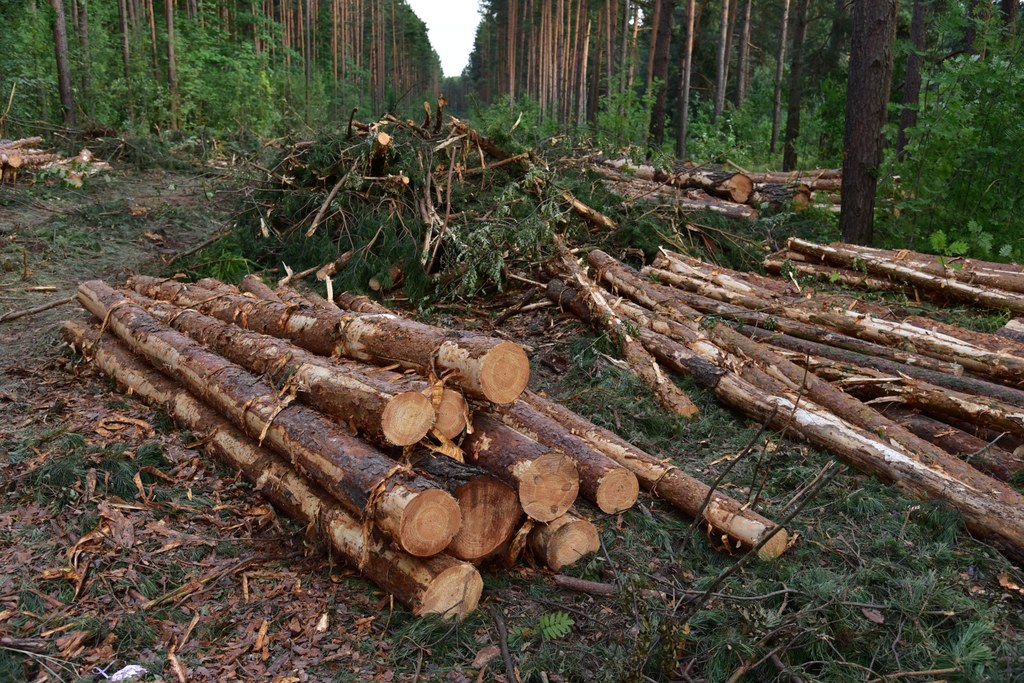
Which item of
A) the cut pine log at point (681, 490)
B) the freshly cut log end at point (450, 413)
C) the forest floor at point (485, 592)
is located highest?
the freshly cut log end at point (450, 413)

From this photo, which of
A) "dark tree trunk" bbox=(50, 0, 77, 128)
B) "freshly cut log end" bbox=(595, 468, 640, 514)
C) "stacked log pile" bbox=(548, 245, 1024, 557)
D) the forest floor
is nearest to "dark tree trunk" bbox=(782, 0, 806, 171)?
"stacked log pile" bbox=(548, 245, 1024, 557)

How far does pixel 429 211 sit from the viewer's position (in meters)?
8.24

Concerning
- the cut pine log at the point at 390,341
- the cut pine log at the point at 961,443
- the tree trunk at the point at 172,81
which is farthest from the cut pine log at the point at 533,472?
the tree trunk at the point at 172,81

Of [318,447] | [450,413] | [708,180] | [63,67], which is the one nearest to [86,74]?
[63,67]

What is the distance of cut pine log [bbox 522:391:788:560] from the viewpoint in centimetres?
380

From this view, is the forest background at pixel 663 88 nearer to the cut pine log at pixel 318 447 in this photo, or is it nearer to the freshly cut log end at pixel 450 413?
the cut pine log at pixel 318 447

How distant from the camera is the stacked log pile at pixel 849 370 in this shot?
443 centimetres

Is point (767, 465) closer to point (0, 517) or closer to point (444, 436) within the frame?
point (444, 436)

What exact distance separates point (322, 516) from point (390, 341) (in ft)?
3.76

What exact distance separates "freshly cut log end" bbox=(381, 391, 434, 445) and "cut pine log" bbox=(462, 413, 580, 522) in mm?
382

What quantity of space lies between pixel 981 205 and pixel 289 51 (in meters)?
32.0

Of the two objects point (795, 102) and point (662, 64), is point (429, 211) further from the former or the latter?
point (795, 102)

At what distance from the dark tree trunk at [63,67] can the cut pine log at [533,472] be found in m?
14.9

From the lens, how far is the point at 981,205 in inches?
321
